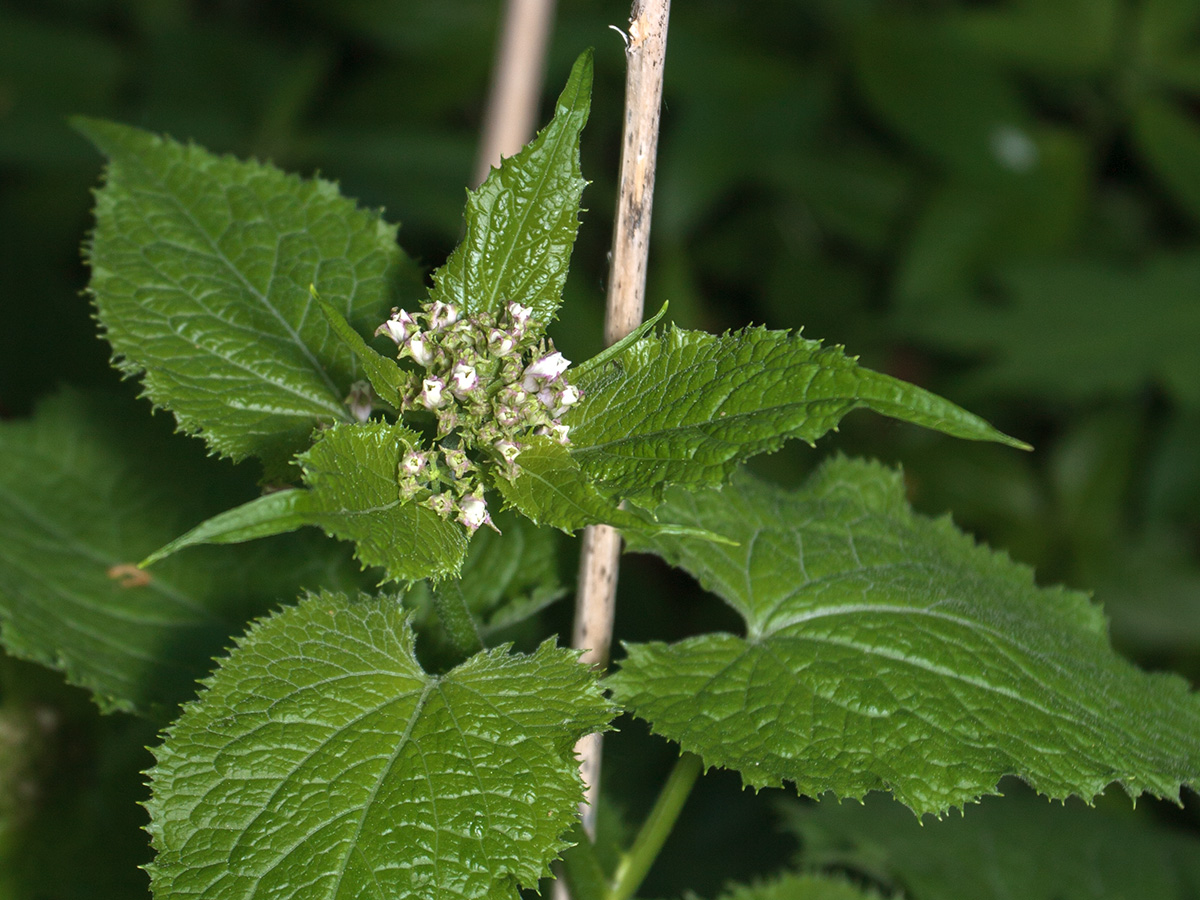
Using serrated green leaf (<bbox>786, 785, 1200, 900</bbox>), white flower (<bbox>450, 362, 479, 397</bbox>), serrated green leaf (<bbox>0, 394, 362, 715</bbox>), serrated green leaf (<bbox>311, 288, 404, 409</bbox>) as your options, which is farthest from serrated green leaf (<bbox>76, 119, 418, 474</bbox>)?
serrated green leaf (<bbox>786, 785, 1200, 900</bbox>)

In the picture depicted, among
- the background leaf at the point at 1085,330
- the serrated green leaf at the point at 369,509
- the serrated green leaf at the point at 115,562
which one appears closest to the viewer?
the serrated green leaf at the point at 369,509

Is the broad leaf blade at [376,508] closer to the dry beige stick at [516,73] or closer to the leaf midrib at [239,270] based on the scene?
the leaf midrib at [239,270]

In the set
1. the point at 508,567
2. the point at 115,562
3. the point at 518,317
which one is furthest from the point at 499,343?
the point at 115,562

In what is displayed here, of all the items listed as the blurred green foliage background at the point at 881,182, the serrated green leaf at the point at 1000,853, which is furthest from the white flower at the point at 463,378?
the blurred green foliage background at the point at 881,182

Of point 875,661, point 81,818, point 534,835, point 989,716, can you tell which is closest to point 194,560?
point 81,818

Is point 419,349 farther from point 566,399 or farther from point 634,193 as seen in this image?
point 634,193

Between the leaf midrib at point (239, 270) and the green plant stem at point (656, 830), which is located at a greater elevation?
the leaf midrib at point (239, 270)

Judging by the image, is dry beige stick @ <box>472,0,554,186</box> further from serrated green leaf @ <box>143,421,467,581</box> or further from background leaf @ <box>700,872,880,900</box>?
background leaf @ <box>700,872,880,900</box>

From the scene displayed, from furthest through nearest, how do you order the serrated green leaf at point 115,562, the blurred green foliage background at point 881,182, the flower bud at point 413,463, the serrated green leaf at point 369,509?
the blurred green foliage background at point 881,182 < the serrated green leaf at point 115,562 < the flower bud at point 413,463 < the serrated green leaf at point 369,509
